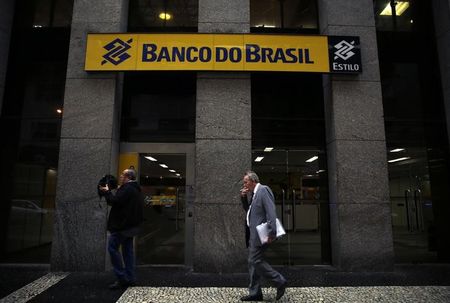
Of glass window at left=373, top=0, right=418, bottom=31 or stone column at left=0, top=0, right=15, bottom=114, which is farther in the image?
glass window at left=373, top=0, right=418, bottom=31

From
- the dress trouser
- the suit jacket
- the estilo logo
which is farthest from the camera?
the estilo logo

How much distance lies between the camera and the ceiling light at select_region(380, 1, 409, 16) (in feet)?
28.8

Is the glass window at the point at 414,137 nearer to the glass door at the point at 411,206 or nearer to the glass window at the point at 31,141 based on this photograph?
the glass door at the point at 411,206

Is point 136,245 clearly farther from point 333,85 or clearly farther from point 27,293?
point 333,85

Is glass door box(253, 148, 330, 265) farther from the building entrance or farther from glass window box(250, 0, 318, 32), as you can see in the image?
glass window box(250, 0, 318, 32)

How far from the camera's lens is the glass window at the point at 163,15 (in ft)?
27.8

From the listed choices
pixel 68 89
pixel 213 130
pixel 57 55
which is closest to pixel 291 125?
pixel 213 130

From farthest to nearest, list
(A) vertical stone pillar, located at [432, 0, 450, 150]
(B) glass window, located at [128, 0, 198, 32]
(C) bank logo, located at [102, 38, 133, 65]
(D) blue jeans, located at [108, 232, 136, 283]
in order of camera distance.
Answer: (B) glass window, located at [128, 0, 198, 32], (A) vertical stone pillar, located at [432, 0, 450, 150], (C) bank logo, located at [102, 38, 133, 65], (D) blue jeans, located at [108, 232, 136, 283]

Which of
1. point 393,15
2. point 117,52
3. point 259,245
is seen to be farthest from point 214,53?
point 393,15

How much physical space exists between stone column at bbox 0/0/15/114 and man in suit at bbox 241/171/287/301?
6931 mm

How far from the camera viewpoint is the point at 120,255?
5.71 meters

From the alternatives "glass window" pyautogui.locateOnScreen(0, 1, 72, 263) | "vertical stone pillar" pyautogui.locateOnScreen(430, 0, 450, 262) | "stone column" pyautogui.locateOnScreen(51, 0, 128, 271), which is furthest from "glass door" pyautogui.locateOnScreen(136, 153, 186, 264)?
"vertical stone pillar" pyautogui.locateOnScreen(430, 0, 450, 262)

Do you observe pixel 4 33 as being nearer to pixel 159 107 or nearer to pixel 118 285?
pixel 159 107

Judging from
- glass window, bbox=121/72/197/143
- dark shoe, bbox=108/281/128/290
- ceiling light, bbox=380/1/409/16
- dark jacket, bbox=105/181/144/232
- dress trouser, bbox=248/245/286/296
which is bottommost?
dark shoe, bbox=108/281/128/290
